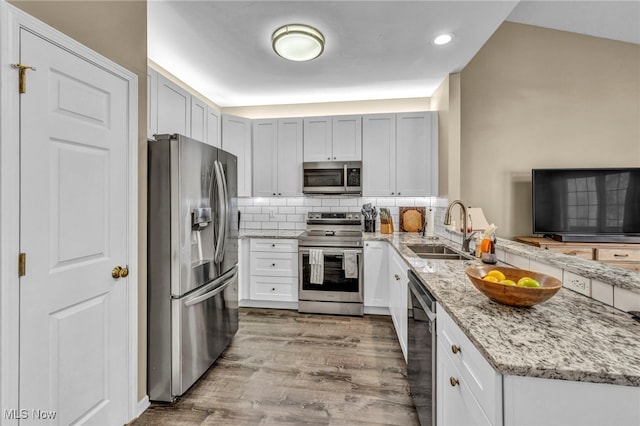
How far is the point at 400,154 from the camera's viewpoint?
367cm

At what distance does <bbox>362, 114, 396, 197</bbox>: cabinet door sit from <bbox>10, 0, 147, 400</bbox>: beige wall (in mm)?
2585

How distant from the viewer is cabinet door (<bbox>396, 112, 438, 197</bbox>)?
3.60 m

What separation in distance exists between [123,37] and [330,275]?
2.77 metres

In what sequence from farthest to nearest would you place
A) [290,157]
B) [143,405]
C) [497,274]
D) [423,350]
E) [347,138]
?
1. [290,157]
2. [347,138]
3. [143,405]
4. [423,350]
5. [497,274]

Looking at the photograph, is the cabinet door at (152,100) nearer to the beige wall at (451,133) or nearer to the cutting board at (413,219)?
the beige wall at (451,133)

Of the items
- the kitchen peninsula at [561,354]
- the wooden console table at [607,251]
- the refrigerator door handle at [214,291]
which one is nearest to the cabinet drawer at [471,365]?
the kitchen peninsula at [561,354]

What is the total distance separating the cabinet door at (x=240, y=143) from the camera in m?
3.76

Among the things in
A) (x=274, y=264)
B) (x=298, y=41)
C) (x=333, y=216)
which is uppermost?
(x=298, y=41)

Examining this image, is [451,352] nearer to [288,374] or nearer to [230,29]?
[288,374]

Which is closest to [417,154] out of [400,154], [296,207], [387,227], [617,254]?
[400,154]

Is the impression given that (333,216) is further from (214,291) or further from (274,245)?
(214,291)

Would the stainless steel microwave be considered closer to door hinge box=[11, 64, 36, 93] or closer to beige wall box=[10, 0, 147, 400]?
beige wall box=[10, 0, 147, 400]

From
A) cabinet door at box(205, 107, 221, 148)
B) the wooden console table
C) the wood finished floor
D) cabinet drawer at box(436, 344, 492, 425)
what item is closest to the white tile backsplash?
cabinet door at box(205, 107, 221, 148)

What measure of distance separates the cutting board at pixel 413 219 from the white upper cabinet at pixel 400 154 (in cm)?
32
